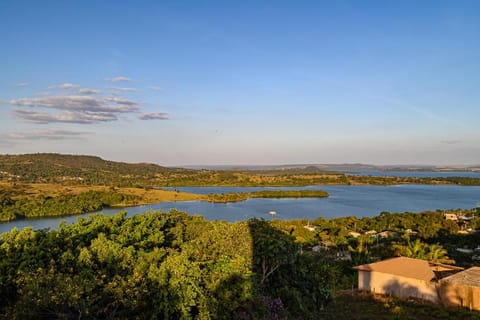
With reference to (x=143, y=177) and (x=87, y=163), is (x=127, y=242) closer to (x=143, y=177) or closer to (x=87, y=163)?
(x=143, y=177)

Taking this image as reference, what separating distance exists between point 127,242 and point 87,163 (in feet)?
509

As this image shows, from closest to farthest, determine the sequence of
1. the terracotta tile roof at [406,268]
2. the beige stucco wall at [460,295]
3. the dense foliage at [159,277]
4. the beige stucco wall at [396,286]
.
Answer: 1. the dense foliage at [159,277]
2. the beige stucco wall at [460,295]
3. the beige stucco wall at [396,286]
4. the terracotta tile roof at [406,268]

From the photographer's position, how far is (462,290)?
47.0 feet

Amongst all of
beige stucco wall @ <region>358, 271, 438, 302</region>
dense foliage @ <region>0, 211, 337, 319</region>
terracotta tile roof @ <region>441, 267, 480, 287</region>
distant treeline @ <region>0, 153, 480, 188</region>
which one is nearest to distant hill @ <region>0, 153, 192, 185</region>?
distant treeline @ <region>0, 153, 480, 188</region>

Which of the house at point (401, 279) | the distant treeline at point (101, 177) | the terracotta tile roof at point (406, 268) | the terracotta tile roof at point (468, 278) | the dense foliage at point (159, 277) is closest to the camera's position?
the dense foliage at point (159, 277)

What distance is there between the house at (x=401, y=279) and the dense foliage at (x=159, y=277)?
24.7 feet

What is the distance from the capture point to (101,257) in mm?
9070

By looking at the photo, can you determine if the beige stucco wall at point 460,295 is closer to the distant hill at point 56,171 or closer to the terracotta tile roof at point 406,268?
the terracotta tile roof at point 406,268

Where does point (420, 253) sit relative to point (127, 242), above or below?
below

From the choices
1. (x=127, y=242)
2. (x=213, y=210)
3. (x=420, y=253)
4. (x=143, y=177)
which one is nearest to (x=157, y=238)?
(x=127, y=242)

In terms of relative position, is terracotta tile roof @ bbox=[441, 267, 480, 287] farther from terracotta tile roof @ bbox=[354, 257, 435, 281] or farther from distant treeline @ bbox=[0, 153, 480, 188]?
distant treeline @ bbox=[0, 153, 480, 188]

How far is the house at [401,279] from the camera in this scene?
15.6 m

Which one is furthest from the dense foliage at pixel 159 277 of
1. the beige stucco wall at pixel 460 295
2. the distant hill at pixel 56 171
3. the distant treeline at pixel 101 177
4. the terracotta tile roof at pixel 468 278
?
the distant hill at pixel 56 171

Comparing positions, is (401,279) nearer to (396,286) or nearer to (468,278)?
(396,286)
